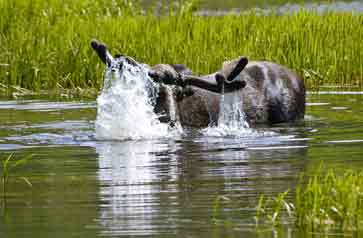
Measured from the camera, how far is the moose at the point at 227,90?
11.3m

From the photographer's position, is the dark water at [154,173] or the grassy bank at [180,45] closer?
the dark water at [154,173]

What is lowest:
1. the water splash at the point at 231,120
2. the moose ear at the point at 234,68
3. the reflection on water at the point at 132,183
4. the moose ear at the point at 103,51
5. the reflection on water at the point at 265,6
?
the reflection on water at the point at 132,183

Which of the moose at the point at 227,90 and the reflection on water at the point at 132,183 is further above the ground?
the moose at the point at 227,90

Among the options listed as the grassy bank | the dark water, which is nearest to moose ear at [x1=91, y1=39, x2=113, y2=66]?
the dark water

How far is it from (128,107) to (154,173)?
3.28 m

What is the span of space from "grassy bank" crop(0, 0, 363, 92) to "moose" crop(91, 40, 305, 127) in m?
2.70

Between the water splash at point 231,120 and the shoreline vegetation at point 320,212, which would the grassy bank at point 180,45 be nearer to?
the water splash at point 231,120

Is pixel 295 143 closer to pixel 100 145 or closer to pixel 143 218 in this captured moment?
pixel 100 145

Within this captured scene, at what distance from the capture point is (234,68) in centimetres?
1133

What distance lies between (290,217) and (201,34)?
11.0 meters

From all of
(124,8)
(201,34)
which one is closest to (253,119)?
(201,34)

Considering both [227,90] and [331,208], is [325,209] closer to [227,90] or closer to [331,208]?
[331,208]

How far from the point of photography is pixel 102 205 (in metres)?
6.55

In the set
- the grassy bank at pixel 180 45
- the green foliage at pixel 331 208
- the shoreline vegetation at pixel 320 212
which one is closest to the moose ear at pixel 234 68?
the grassy bank at pixel 180 45
